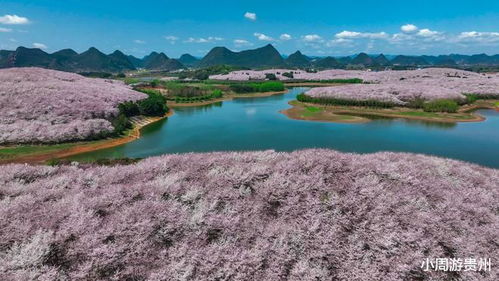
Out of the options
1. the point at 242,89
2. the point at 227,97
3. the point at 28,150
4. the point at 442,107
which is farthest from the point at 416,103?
the point at 28,150

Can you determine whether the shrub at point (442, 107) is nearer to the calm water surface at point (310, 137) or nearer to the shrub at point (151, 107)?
the calm water surface at point (310, 137)

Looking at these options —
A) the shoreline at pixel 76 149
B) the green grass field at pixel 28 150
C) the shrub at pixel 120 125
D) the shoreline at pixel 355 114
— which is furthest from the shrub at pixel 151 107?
the shoreline at pixel 355 114

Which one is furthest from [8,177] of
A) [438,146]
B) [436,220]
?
[438,146]

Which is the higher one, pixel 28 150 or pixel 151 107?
pixel 151 107

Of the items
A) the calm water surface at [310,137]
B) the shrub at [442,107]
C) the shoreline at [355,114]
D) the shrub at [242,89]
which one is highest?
the shrub at [242,89]

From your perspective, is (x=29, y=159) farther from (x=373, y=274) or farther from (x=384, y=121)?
(x=384, y=121)

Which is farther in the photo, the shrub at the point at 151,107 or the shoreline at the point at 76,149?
the shrub at the point at 151,107

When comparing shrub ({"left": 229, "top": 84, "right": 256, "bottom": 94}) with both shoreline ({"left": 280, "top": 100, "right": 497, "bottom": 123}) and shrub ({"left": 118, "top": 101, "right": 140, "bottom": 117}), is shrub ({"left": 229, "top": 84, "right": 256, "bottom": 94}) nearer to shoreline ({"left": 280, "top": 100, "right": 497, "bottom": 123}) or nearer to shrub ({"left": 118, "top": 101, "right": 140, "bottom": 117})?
shoreline ({"left": 280, "top": 100, "right": 497, "bottom": 123})

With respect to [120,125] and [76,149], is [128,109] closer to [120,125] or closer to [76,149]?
[120,125]
